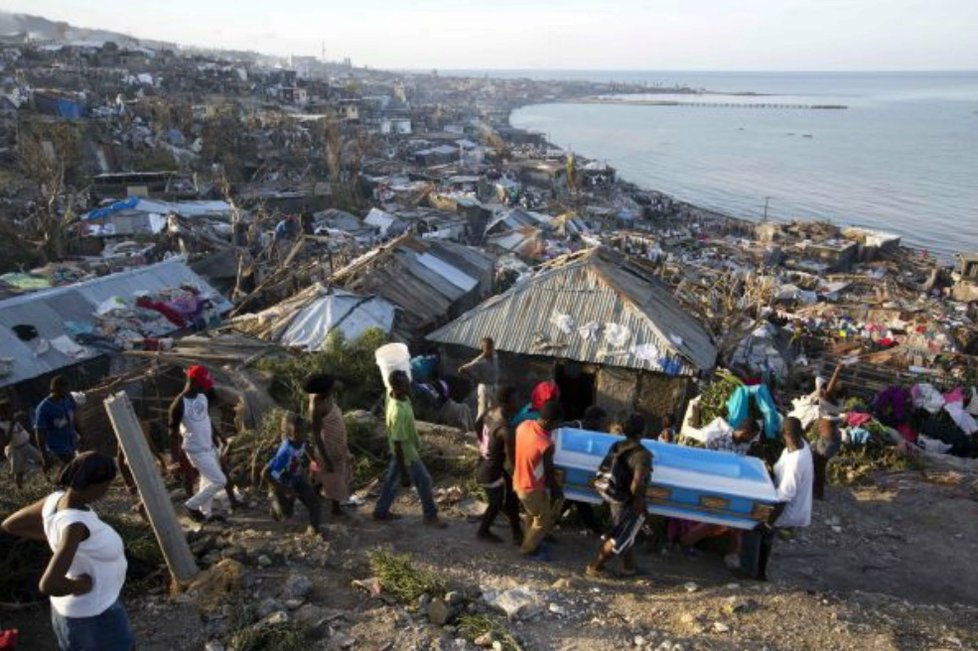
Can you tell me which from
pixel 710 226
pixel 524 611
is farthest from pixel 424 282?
pixel 710 226

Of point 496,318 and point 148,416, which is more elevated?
point 496,318

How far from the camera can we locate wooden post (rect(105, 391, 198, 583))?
469cm

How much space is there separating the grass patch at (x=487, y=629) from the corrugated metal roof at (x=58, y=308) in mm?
8826

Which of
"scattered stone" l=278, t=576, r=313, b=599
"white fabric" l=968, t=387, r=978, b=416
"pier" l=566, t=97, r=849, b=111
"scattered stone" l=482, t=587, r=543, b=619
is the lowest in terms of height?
"white fabric" l=968, t=387, r=978, b=416

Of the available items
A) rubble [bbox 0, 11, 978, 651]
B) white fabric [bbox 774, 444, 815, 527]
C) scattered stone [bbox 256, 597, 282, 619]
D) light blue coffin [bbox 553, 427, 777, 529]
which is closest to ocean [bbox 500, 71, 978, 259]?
rubble [bbox 0, 11, 978, 651]

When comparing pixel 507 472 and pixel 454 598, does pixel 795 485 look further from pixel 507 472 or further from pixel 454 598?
pixel 454 598

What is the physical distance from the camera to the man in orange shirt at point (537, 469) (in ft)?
17.1

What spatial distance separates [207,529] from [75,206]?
1830 cm

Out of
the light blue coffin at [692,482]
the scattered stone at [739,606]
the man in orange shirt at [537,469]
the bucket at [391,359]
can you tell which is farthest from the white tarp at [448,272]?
the scattered stone at [739,606]

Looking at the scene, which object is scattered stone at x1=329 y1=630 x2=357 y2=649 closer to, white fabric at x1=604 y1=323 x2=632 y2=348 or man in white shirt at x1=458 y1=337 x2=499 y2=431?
man in white shirt at x1=458 y1=337 x2=499 y2=431

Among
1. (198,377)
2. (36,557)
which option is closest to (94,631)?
(36,557)

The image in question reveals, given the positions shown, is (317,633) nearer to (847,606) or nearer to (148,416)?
(847,606)

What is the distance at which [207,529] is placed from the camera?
5832mm

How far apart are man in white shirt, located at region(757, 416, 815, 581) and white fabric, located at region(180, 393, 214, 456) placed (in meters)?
4.54
